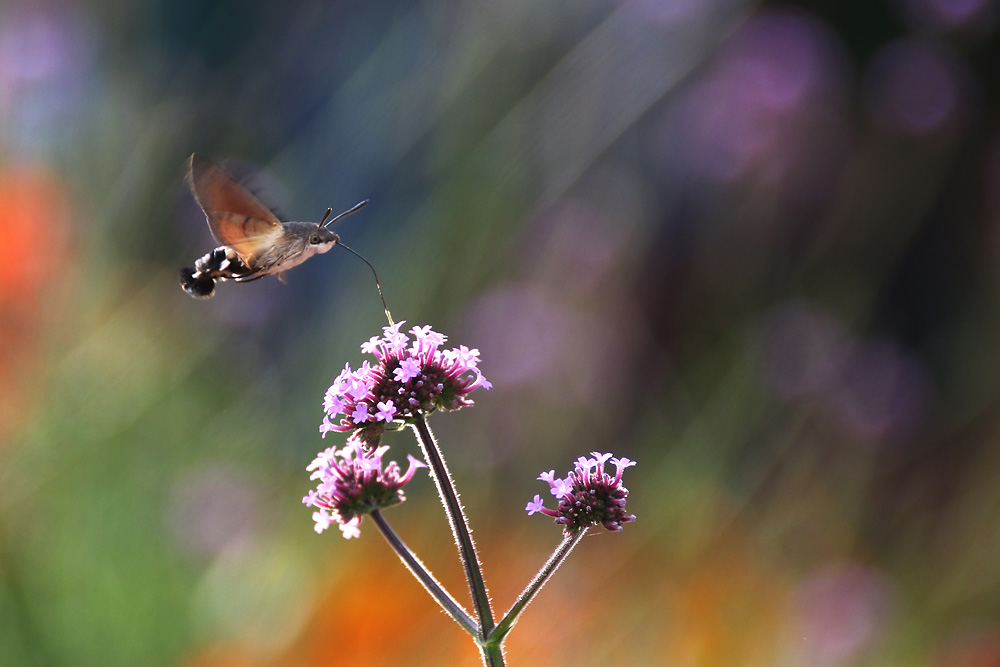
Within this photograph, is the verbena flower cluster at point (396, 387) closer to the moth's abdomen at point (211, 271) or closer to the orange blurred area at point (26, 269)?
the moth's abdomen at point (211, 271)

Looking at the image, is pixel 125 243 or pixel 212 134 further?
pixel 212 134

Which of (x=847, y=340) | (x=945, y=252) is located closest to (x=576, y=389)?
(x=847, y=340)

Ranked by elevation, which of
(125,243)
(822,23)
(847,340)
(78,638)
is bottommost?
(78,638)

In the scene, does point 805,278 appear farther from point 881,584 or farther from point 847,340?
point 881,584

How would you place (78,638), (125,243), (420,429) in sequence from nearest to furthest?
(420,429) < (78,638) < (125,243)

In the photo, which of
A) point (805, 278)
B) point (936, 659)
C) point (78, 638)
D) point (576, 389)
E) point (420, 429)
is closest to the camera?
point (420, 429)

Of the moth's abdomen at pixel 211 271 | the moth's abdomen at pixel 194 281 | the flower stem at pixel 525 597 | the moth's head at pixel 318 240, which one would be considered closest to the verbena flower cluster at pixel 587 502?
the flower stem at pixel 525 597
